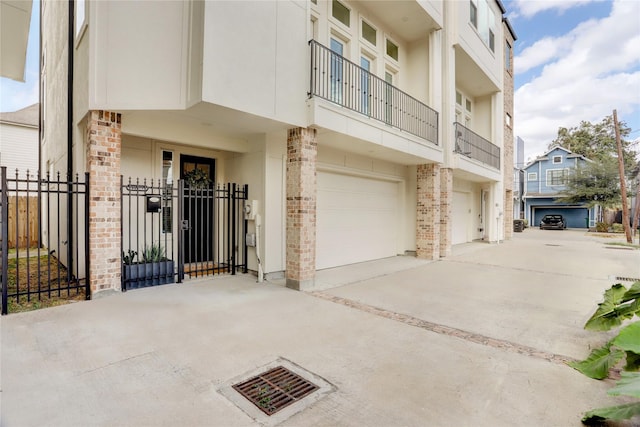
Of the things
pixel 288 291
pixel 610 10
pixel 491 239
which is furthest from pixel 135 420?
pixel 610 10

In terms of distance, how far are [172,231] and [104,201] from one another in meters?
1.35

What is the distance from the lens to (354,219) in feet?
28.8

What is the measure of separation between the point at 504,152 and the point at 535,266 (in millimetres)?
9472

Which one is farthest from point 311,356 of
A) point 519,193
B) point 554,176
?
point 554,176

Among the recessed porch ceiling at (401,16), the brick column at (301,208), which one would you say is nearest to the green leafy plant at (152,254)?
the brick column at (301,208)

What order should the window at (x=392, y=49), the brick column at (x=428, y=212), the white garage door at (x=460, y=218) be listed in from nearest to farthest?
the window at (x=392, y=49)
the brick column at (x=428, y=212)
the white garage door at (x=460, y=218)

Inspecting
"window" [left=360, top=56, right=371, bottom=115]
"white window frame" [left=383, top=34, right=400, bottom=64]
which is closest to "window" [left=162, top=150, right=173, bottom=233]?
"window" [left=360, top=56, right=371, bottom=115]

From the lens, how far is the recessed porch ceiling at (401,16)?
320 inches

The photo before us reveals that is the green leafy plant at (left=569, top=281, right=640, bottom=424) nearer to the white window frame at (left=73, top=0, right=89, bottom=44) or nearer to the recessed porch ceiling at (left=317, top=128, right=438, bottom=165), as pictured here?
the recessed porch ceiling at (left=317, top=128, right=438, bottom=165)

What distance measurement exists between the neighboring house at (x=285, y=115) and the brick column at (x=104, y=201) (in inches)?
0.8

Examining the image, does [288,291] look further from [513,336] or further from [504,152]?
[504,152]

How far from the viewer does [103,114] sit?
16.2 feet

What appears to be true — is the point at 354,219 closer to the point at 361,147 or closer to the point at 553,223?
the point at 361,147

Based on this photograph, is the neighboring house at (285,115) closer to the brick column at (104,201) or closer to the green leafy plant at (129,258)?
the brick column at (104,201)
